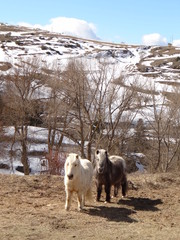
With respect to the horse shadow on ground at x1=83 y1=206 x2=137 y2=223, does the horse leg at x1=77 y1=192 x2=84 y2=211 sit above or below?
above

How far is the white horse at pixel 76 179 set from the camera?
9.45 metres

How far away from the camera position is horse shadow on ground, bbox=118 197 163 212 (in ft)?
33.9

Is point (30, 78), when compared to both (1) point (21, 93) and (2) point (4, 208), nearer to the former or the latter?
(1) point (21, 93)

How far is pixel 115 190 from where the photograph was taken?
11.9 meters

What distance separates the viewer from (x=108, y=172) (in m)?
11.0

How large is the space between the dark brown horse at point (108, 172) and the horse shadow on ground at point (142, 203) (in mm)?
517

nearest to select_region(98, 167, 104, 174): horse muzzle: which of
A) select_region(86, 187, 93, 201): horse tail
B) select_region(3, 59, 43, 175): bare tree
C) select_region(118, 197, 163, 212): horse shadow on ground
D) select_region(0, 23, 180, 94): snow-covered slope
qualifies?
select_region(86, 187, 93, 201): horse tail

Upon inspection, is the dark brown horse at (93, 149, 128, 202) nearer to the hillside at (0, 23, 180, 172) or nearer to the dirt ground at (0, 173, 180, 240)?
the dirt ground at (0, 173, 180, 240)

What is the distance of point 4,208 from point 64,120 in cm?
1934

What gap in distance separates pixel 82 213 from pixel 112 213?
795 mm

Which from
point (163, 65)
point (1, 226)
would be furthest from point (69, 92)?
point (163, 65)

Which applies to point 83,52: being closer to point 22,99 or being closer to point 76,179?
point 22,99

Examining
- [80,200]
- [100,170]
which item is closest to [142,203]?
[100,170]

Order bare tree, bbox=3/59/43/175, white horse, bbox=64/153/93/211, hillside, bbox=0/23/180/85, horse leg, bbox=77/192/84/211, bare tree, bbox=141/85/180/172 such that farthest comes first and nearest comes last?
hillside, bbox=0/23/180/85 → bare tree, bbox=141/85/180/172 → bare tree, bbox=3/59/43/175 → horse leg, bbox=77/192/84/211 → white horse, bbox=64/153/93/211
